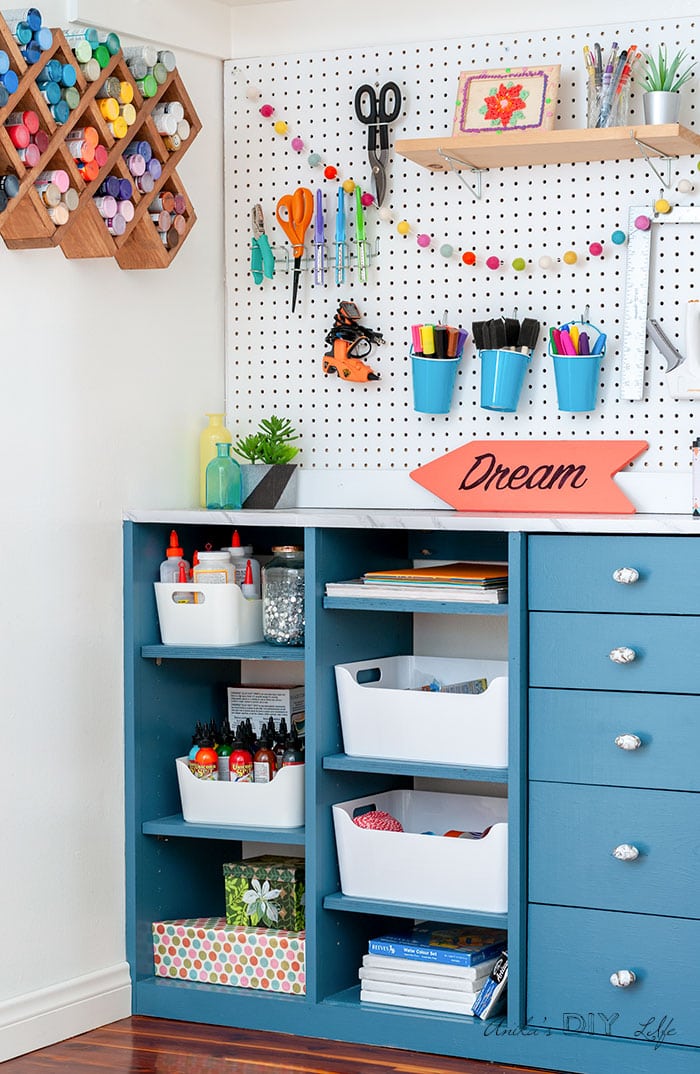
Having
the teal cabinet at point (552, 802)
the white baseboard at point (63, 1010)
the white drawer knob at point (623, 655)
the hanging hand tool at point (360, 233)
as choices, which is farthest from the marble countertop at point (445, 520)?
the white baseboard at point (63, 1010)

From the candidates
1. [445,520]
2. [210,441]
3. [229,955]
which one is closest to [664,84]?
[445,520]

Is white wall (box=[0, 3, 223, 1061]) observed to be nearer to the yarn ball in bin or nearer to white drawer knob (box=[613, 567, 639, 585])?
the yarn ball in bin

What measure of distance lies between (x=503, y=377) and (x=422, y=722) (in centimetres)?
75

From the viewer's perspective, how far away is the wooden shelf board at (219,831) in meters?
3.19

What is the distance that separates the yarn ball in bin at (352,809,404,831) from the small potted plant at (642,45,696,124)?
148 cm

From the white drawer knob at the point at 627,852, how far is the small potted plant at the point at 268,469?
1140mm

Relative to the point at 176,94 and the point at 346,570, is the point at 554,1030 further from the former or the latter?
the point at 176,94

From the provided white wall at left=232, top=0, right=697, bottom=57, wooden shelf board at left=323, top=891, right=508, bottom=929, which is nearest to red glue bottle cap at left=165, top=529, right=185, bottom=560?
wooden shelf board at left=323, top=891, right=508, bottom=929

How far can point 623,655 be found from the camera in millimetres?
Answer: 2844

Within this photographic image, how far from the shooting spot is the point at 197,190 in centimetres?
361

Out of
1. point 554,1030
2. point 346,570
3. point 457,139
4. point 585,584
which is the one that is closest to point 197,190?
point 457,139

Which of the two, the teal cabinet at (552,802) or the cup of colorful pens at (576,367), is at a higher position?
the cup of colorful pens at (576,367)

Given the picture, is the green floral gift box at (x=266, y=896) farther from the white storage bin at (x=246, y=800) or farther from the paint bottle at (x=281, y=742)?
the paint bottle at (x=281, y=742)

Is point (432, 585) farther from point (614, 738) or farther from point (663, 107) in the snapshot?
point (663, 107)
